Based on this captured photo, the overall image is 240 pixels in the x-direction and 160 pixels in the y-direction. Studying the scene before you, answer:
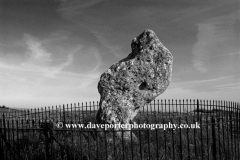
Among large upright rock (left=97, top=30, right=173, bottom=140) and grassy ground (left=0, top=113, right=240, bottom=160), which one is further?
large upright rock (left=97, top=30, right=173, bottom=140)

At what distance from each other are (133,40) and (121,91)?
2.48 metres

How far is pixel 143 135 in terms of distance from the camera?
771 centimetres

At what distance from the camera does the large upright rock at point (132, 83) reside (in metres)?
7.59

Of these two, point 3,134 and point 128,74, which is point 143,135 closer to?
point 128,74

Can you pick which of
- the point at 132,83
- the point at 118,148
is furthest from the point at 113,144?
the point at 132,83

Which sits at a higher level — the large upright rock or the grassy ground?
the large upright rock

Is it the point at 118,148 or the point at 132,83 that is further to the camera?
the point at 132,83

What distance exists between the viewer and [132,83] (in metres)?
7.81

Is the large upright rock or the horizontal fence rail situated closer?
the horizontal fence rail

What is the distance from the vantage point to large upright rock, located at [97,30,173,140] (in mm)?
7590

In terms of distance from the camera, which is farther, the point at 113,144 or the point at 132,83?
the point at 132,83

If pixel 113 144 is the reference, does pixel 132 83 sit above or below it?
above

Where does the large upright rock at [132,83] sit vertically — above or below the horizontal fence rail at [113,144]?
above

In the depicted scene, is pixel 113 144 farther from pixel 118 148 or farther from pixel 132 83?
pixel 132 83
